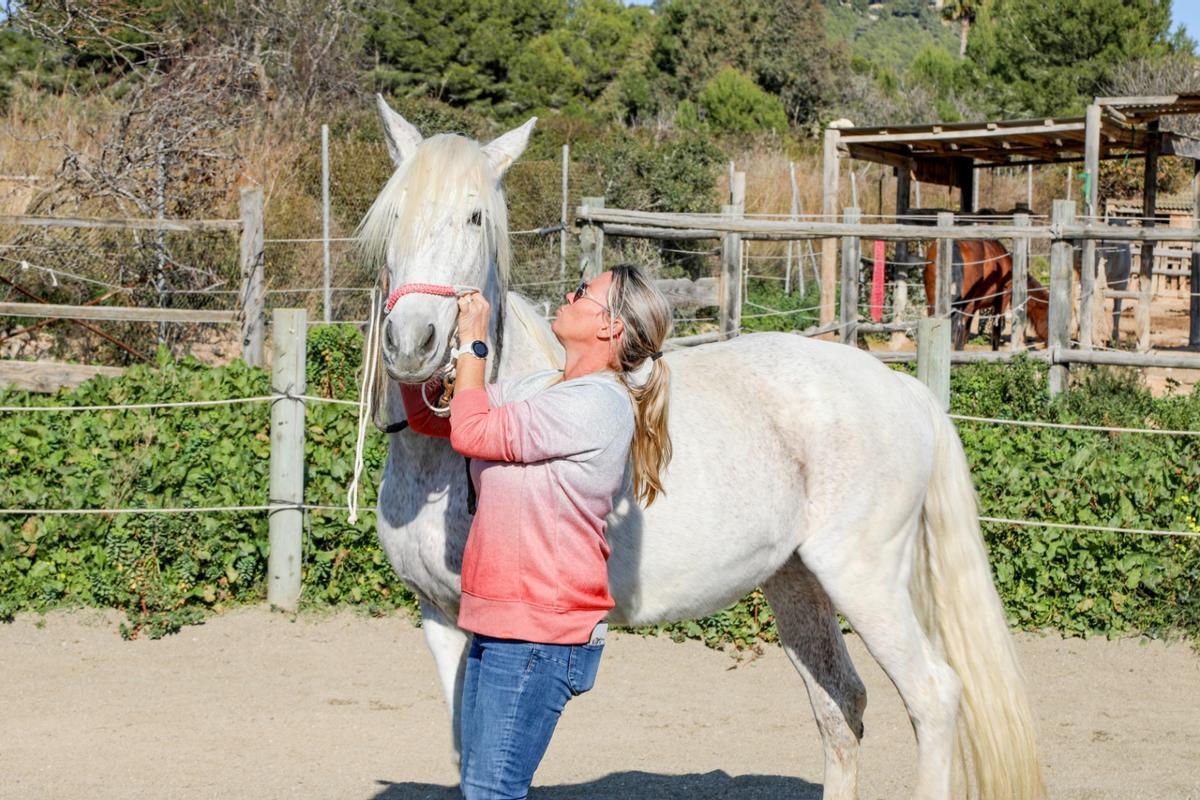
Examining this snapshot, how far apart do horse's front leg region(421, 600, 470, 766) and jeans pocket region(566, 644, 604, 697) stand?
57 centimetres

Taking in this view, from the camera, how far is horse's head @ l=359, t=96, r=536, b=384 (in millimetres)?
2398

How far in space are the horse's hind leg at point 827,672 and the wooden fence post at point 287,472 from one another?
3092mm

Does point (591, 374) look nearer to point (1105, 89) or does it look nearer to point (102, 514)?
point (102, 514)

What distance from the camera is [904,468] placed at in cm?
344

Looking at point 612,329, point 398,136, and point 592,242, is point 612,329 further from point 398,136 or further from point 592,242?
point 592,242

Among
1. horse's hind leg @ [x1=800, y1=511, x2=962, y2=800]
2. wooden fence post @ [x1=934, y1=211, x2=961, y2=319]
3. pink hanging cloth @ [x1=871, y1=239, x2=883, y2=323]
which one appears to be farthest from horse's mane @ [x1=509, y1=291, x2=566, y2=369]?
pink hanging cloth @ [x1=871, y1=239, x2=883, y2=323]

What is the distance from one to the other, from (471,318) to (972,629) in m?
1.98

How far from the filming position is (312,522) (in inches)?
242

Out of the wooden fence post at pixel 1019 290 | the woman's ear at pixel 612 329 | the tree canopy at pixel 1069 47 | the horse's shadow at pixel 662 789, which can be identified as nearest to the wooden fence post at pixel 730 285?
the wooden fence post at pixel 1019 290

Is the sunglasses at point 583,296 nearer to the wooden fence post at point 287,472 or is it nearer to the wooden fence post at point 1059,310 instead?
the wooden fence post at point 287,472

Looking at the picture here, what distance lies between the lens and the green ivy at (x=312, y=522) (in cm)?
580

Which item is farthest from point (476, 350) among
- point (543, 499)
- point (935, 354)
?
point (935, 354)

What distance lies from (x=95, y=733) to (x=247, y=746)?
2.09ft

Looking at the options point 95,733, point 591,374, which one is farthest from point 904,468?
Answer: point 95,733
